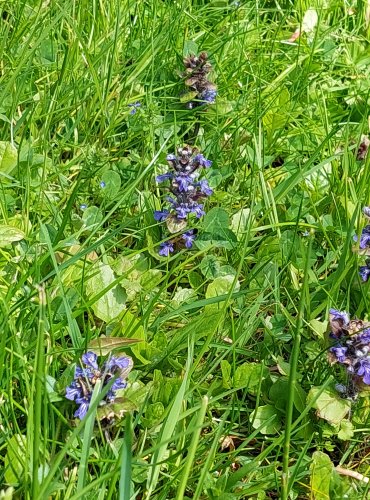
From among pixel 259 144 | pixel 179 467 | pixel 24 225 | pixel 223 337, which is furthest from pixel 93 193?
pixel 179 467

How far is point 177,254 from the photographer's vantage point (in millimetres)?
1906

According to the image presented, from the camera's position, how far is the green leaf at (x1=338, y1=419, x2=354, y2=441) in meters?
1.65

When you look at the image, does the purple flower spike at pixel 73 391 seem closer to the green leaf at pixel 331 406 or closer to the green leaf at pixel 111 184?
the green leaf at pixel 331 406

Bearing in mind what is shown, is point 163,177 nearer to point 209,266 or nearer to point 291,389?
point 209,266

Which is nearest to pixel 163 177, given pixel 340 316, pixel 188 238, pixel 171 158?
pixel 171 158

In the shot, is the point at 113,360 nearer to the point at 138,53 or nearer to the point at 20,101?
the point at 20,101

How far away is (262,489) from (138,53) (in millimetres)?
1510

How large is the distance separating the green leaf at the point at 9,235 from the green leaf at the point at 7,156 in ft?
0.95

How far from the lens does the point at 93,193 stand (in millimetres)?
2182

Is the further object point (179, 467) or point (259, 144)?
point (259, 144)

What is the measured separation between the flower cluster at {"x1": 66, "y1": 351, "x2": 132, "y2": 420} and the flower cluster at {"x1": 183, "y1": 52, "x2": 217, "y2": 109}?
114 centimetres

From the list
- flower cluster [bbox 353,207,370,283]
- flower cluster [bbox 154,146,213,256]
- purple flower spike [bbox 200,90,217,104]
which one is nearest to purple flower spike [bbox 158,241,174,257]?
flower cluster [bbox 154,146,213,256]

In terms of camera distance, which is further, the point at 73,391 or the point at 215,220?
the point at 215,220

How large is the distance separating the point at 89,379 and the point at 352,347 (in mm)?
540
